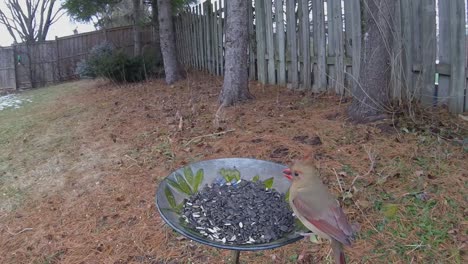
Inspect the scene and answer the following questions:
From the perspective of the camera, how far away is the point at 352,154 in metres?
3.15

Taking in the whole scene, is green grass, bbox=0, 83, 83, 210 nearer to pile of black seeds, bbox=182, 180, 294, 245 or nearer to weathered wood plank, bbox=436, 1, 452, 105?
pile of black seeds, bbox=182, 180, 294, 245

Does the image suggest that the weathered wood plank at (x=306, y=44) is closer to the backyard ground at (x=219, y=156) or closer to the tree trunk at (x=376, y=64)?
the backyard ground at (x=219, y=156)

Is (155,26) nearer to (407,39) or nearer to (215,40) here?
(215,40)

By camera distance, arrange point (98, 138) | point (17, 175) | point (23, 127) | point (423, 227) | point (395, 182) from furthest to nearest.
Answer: point (23, 127)
point (98, 138)
point (17, 175)
point (395, 182)
point (423, 227)

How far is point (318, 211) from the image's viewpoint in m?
1.41

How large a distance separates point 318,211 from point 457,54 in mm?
2850

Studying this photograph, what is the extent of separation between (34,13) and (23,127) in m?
19.6

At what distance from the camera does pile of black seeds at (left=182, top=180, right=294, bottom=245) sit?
151cm

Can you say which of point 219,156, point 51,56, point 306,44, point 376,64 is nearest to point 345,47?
point 306,44

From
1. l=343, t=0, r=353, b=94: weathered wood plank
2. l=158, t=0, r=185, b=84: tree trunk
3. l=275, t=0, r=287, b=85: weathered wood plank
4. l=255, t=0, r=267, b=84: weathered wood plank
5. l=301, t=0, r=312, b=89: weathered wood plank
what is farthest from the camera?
l=158, t=0, r=185, b=84: tree trunk

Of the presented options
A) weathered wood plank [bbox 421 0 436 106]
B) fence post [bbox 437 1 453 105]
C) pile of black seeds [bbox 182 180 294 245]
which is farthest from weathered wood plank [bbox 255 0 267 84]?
pile of black seeds [bbox 182 180 294 245]

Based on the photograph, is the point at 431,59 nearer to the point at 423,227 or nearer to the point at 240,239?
the point at 423,227

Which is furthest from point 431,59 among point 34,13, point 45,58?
point 34,13

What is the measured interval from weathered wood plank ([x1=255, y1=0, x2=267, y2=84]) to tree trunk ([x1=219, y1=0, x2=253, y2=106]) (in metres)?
1.28
